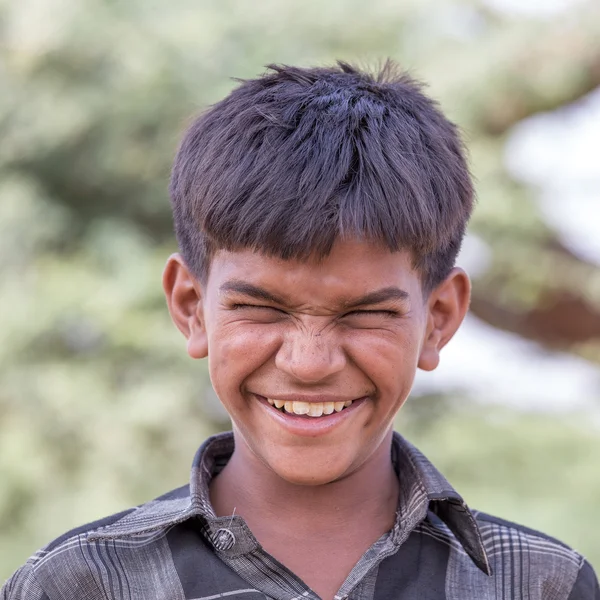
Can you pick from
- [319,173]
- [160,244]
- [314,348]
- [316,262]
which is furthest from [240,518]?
[160,244]

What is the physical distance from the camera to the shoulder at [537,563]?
1313 mm

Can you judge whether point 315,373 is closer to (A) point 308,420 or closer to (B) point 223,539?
(A) point 308,420

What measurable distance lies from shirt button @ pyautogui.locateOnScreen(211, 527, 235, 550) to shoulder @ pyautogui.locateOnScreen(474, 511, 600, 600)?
369 mm

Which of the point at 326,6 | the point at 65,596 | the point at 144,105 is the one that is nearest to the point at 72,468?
the point at 144,105

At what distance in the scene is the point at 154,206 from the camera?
511cm

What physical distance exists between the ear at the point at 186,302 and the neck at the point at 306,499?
0.17 metres

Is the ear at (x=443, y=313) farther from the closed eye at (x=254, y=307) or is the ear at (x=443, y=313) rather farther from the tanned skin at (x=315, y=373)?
the closed eye at (x=254, y=307)

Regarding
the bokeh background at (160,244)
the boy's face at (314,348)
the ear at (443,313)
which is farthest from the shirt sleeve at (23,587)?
the bokeh background at (160,244)

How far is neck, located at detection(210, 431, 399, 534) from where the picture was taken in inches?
53.1

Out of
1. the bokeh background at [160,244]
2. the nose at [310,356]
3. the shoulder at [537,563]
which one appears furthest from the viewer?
the bokeh background at [160,244]

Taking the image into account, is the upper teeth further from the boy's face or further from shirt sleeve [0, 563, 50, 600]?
shirt sleeve [0, 563, 50, 600]

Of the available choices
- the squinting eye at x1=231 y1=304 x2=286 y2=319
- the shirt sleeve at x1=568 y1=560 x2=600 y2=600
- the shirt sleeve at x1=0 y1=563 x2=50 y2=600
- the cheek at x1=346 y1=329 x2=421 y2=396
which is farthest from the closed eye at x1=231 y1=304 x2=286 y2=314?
the shirt sleeve at x1=568 y1=560 x2=600 y2=600

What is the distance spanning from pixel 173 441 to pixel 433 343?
3473 millimetres

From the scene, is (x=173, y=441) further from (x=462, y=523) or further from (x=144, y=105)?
(x=462, y=523)
